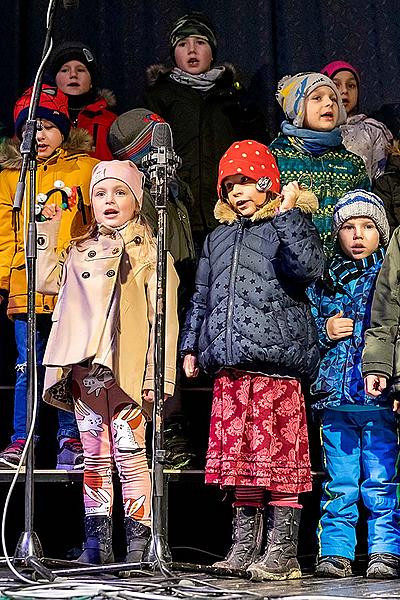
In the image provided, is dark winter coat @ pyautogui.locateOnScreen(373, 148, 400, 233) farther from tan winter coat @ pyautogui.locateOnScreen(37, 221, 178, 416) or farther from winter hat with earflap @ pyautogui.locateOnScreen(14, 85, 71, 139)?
winter hat with earflap @ pyautogui.locateOnScreen(14, 85, 71, 139)

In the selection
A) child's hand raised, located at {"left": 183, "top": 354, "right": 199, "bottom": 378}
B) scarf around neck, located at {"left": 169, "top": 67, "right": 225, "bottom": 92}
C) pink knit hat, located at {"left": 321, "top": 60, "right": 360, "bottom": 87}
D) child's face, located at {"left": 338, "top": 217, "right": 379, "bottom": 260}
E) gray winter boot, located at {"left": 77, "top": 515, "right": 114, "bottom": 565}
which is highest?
pink knit hat, located at {"left": 321, "top": 60, "right": 360, "bottom": 87}

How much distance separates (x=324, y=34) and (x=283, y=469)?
2.28 meters

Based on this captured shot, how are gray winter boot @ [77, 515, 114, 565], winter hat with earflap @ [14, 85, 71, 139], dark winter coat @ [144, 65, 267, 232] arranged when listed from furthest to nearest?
dark winter coat @ [144, 65, 267, 232] → winter hat with earflap @ [14, 85, 71, 139] → gray winter boot @ [77, 515, 114, 565]

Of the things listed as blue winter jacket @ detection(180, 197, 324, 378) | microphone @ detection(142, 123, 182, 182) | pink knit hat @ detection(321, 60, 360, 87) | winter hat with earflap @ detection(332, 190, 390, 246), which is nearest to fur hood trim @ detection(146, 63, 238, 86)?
pink knit hat @ detection(321, 60, 360, 87)

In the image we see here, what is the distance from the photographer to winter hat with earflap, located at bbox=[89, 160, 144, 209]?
159 inches

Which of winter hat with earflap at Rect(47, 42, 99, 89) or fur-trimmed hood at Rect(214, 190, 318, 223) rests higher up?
winter hat with earflap at Rect(47, 42, 99, 89)

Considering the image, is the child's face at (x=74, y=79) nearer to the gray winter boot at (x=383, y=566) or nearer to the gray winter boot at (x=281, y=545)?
the gray winter boot at (x=281, y=545)

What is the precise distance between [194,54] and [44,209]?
1010 millimetres

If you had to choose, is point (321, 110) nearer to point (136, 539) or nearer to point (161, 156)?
point (161, 156)

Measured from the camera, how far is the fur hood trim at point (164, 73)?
4871mm

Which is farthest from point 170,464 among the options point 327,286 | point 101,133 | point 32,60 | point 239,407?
point 32,60

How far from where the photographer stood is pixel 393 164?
4648mm

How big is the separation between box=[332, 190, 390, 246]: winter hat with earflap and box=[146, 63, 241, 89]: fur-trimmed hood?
0.99m

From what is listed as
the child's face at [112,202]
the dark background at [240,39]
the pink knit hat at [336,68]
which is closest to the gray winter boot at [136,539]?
the child's face at [112,202]
